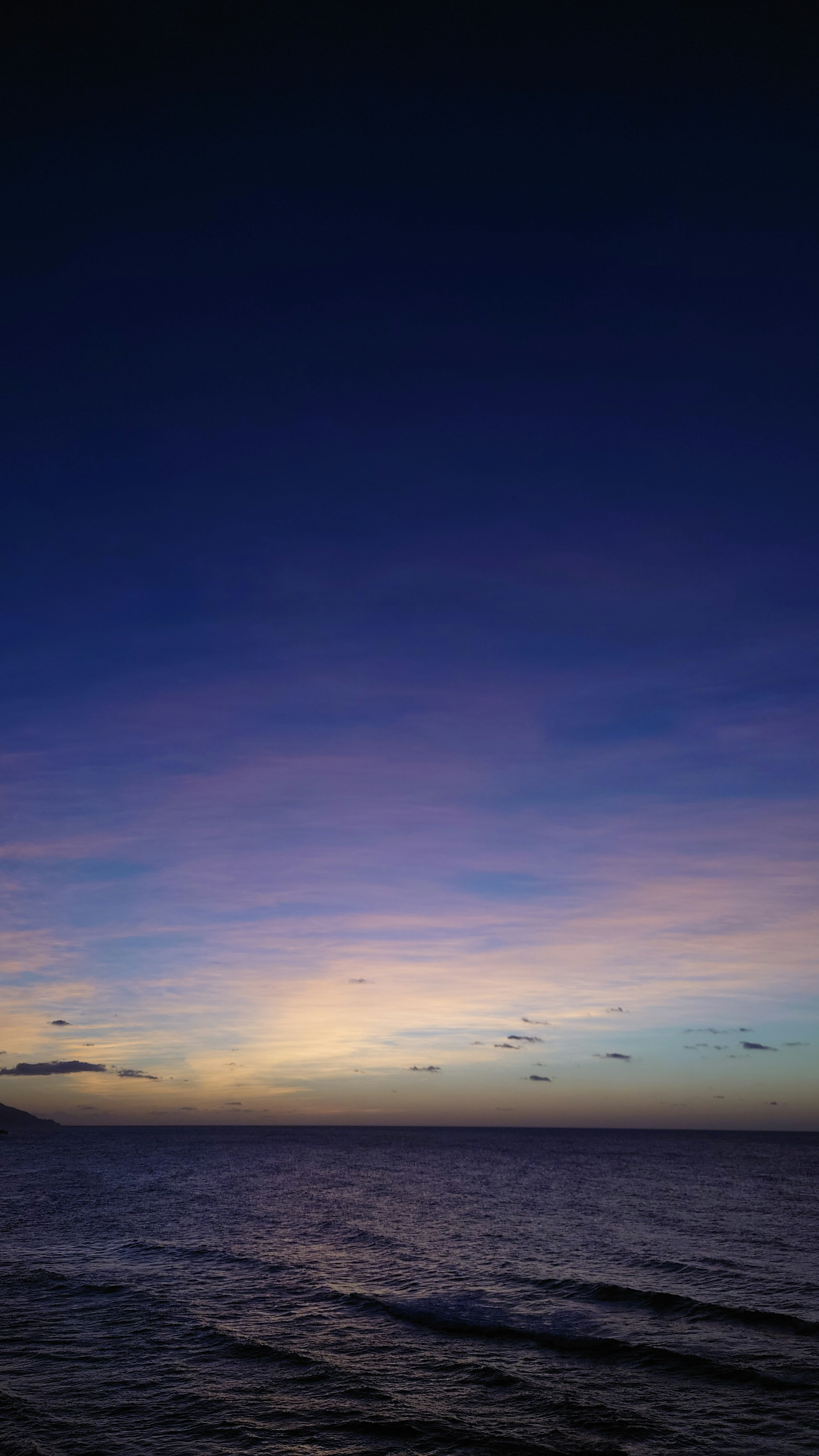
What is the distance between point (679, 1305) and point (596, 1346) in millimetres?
8381

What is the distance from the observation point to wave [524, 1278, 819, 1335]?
35156 millimetres

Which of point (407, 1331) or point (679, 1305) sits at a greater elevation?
point (679, 1305)

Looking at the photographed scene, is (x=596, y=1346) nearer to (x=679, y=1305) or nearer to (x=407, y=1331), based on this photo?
(x=407, y=1331)

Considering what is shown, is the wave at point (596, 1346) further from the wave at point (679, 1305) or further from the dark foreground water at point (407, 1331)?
the wave at point (679, 1305)

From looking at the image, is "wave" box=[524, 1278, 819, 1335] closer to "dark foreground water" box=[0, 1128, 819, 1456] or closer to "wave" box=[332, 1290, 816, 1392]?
"dark foreground water" box=[0, 1128, 819, 1456]

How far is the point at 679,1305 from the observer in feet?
125

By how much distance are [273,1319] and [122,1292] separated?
9.78m

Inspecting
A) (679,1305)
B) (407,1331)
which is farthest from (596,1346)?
(679,1305)

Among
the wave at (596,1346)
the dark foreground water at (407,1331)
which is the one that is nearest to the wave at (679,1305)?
the dark foreground water at (407,1331)

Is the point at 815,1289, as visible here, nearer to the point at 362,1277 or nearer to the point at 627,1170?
the point at 362,1277

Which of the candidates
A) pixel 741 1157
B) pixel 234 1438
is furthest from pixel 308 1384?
pixel 741 1157

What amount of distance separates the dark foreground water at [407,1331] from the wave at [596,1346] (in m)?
0.14

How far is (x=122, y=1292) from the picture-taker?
4050cm

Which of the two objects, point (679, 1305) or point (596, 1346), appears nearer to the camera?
point (596, 1346)
